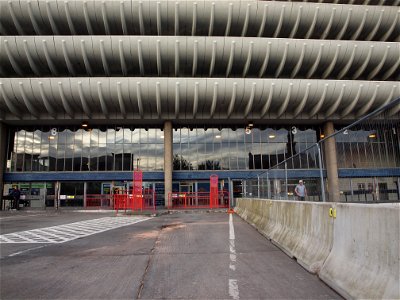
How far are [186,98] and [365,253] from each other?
80.9 feet

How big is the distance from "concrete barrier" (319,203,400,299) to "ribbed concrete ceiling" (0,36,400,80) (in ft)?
82.7

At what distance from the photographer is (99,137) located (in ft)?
105

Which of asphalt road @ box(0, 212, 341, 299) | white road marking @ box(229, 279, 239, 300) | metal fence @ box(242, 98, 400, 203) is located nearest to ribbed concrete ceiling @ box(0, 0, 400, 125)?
asphalt road @ box(0, 212, 341, 299)

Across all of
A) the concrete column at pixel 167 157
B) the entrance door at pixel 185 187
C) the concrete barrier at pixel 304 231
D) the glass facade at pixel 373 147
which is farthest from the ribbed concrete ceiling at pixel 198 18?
the glass facade at pixel 373 147

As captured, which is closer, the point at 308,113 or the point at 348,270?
the point at 348,270

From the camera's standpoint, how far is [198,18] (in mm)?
29031

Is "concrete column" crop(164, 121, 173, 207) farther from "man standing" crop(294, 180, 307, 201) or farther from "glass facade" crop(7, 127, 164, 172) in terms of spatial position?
"man standing" crop(294, 180, 307, 201)

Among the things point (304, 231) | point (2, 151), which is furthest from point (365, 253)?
point (2, 151)

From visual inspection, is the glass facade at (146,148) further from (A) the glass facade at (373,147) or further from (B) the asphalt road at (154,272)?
(A) the glass facade at (373,147)

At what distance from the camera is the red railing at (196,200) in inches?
1054

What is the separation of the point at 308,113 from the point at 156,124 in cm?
1559

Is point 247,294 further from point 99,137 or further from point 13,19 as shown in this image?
point 13,19

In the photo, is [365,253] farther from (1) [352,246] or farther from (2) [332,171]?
(2) [332,171]

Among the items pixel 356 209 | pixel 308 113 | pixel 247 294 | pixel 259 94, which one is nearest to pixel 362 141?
pixel 356 209
